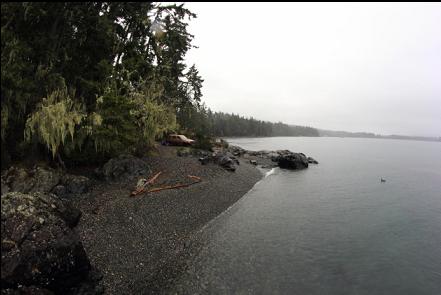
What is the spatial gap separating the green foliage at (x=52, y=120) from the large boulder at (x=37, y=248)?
8.01 metres

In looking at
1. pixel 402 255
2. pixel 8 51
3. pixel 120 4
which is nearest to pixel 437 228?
pixel 402 255

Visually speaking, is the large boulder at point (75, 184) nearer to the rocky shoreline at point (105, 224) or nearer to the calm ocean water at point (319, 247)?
the rocky shoreline at point (105, 224)

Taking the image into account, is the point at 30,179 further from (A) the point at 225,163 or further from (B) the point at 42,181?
(A) the point at 225,163

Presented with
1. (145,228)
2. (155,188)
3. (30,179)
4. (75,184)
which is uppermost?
(30,179)

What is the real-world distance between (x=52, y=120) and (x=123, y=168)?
6235mm

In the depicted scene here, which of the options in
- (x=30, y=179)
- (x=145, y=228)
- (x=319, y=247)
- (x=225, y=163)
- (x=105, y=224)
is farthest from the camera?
(x=225, y=163)

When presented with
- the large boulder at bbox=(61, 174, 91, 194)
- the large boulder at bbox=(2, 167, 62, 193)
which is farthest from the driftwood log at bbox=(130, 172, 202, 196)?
the large boulder at bbox=(2, 167, 62, 193)

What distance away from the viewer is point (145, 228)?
16.7 metres

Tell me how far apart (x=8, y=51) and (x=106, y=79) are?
261 inches

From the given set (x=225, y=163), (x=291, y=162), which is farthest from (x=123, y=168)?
(x=291, y=162)

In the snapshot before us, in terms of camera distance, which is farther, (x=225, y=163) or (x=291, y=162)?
(x=291, y=162)

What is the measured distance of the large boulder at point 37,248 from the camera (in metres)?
9.36

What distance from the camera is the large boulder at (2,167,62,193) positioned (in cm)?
1705

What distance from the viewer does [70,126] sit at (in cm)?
1892
